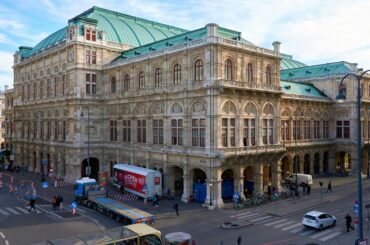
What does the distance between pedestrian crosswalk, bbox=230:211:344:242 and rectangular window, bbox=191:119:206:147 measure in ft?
32.1

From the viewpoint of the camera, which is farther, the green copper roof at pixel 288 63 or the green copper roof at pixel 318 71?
the green copper roof at pixel 288 63

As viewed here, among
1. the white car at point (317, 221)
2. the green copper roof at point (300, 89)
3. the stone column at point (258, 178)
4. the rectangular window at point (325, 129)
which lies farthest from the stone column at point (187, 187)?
the rectangular window at point (325, 129)

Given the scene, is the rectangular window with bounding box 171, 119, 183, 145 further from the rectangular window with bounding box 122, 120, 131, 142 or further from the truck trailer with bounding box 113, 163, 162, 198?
the rectangular window with bounding box 122, 120, 131, 142

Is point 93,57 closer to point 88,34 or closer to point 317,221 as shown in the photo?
point 88,34

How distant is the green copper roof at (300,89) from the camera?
206 feet

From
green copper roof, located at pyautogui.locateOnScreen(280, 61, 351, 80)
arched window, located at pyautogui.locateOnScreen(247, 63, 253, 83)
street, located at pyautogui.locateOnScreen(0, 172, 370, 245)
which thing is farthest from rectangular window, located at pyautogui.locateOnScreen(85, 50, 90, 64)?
green copper roof, located at pyautogui.locateOnScreen(280, 61, 351, 80)

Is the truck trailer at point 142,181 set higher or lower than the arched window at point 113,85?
lower

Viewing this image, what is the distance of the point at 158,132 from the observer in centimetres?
4912

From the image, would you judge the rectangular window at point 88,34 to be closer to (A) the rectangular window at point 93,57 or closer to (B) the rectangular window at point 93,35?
(B) the rectangular window at point 93,35

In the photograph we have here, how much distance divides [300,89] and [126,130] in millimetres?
33765

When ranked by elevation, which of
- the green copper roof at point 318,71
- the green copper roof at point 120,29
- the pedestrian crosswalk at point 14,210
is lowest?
the pedestrian crosswalk at point 14,210

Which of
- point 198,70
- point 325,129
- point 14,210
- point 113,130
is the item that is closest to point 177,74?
point 198,70

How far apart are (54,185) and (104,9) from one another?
112 ft

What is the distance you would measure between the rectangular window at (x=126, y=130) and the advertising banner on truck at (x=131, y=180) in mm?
7609
